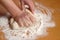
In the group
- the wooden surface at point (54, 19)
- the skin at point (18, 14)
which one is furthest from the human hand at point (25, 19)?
the wooden surface at point (54, 19)

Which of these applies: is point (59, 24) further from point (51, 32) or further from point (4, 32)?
point (4, 32)

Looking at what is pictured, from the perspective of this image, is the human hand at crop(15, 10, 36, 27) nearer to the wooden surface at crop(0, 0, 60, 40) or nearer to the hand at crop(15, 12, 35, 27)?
the hand at crop(15, 12, 35, 27)

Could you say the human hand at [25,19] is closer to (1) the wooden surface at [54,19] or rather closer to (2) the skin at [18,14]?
(2) the skin at [18,14]

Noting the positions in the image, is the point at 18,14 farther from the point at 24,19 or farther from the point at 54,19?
the point at 54,19

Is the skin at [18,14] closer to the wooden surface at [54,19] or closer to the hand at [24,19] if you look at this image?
the hand at [24,19]

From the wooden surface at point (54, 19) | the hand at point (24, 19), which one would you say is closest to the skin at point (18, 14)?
the hand at point (24, 19)

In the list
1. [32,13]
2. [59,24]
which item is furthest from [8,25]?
[59,24]

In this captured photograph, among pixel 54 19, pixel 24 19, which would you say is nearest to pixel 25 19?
pixel 24 19

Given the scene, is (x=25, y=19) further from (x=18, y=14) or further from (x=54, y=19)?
(x=54, y=19)
